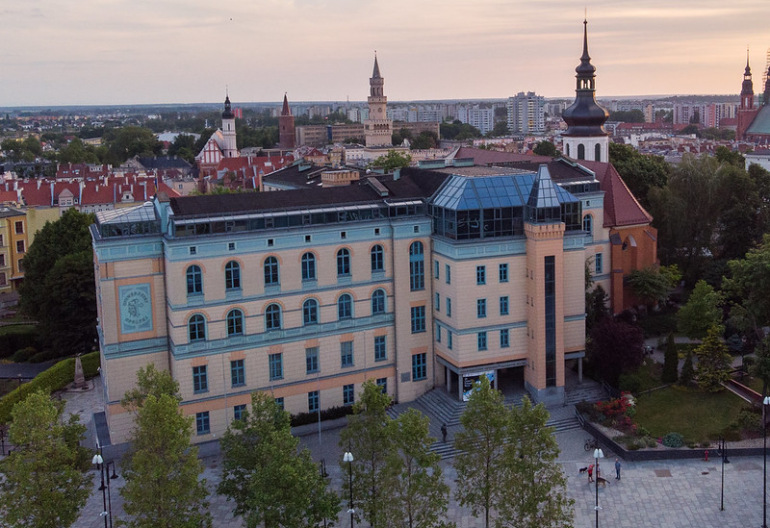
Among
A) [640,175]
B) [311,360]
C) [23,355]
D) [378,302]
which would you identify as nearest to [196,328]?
[311,360]

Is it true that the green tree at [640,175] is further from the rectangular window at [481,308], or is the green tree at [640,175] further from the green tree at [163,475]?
the green tree at [163,475]

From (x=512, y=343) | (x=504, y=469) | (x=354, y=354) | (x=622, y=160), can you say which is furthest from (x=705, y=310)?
(x=622, y=160)

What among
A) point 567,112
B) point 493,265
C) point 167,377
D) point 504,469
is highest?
point 567,112

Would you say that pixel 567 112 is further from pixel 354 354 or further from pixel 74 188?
pixel 74 188

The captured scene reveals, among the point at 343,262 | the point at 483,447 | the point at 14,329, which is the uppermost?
the point at 343,262

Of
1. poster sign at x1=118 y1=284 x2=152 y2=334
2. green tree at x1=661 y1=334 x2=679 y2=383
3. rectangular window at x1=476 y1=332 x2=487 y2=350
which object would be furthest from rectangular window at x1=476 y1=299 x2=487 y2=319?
poster sign at x1=118 y1=284 x2=152 y2=334

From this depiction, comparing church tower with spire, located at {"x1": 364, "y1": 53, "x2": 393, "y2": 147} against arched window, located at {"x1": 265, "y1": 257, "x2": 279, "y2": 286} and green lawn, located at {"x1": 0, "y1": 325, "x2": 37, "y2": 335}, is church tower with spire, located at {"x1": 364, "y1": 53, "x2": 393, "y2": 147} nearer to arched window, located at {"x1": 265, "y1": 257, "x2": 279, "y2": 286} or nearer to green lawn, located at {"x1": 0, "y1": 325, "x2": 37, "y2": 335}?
green lawn, located at {"x1": 0, "y1": 325, "x2": 37, "y2": 335}

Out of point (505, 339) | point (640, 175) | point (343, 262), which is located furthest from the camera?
point (640, 175)

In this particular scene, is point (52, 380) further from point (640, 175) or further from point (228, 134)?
point (228, 134)
